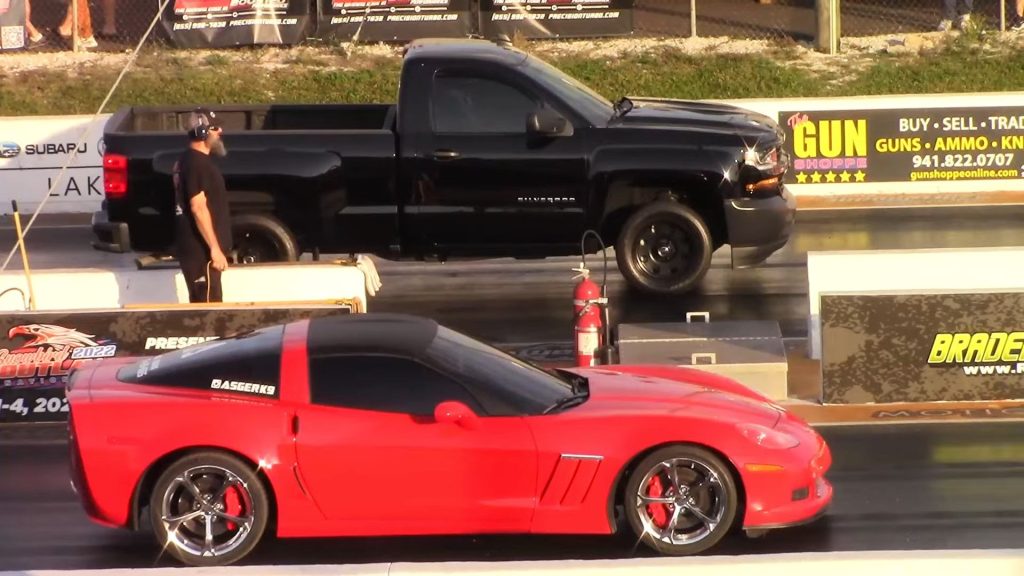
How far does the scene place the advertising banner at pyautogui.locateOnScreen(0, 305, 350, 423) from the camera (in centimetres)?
980

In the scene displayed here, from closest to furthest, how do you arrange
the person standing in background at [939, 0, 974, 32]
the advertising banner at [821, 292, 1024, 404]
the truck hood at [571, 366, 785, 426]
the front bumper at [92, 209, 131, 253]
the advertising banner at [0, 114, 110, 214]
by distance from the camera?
the truck hood at [571, 366, 785, 426], the advertising banner at [821, 292, 1024, 404], the front bumper at [92, 209, 131, 253], the advertising banner at [0, 114, 110, 214], the person standing in background at [939, 0, 974, 32]

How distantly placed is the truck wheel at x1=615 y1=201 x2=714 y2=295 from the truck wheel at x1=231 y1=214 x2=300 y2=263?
2735mm

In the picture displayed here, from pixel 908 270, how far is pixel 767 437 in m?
4.36

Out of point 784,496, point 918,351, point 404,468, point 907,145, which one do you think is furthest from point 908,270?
point 907,145

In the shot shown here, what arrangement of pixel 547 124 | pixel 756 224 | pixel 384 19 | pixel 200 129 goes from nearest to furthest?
pixel 200 129 → pixel 547 124 → pixel 756 224 → pixel 384 19

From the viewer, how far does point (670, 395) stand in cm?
748

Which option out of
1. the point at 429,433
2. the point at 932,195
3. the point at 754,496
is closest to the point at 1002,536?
the point at 754,496

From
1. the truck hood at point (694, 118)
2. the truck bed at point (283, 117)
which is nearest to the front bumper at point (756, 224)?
the truck hood at point (694, 118)

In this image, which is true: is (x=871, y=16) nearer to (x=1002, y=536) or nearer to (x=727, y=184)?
(x=727, y=184)

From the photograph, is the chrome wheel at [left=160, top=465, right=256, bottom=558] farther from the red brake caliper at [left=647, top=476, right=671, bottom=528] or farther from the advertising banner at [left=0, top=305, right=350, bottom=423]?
the advertising banner at [left=0, top=305, right=350, bottom=423]

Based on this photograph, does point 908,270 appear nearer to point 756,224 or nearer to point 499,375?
point 756,224

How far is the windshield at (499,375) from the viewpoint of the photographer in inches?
282

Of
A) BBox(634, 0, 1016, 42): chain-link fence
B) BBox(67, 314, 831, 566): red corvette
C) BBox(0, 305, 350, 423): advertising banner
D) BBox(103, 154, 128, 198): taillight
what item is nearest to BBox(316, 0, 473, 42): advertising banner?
BBox(634, 0, 1016, 42): chain-link fence

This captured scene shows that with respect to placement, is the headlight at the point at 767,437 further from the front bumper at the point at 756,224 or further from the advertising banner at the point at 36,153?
the advertising banner at the point at 36,153
